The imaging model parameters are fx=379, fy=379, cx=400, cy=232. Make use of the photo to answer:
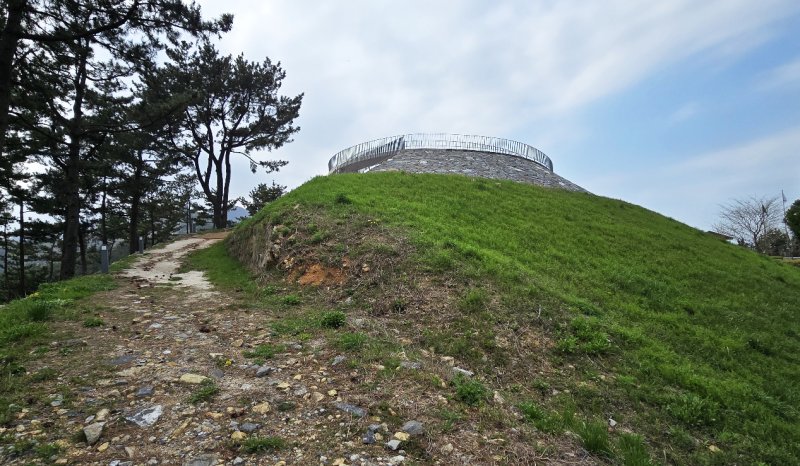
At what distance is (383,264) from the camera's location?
28.4 ft

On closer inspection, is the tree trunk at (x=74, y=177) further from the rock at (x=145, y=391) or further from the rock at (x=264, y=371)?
the rock at (x=264, y=371)

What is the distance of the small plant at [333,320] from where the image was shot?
6656 millimetres

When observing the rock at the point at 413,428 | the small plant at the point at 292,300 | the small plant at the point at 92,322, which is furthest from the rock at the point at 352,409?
the small plant at the point at 92,322

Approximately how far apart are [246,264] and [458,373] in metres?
10.3

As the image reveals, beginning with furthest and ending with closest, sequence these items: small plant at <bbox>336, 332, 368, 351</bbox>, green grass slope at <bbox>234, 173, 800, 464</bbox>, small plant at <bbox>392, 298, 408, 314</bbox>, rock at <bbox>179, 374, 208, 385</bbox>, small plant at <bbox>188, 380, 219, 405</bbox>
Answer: small plant at <bbox>392, 298, 408, 314</bbox>, small plant at <bbox>336, 332, 368, 351</bbox>, green grass slope at <bbox>234, 173, 800, 464</bbox>, rock at <bbox>179, 374, 208, 385</bbox>, small plant at <bbox>188, 380, 219, 405</bbox>

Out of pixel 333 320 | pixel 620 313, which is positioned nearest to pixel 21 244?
pixel 333 320

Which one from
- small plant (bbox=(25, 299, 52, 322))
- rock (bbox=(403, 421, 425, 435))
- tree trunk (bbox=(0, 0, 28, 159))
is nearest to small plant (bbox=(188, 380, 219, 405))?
rock (bbox=(403, 421, 425, 435))

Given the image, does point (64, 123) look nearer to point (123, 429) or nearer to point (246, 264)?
point (246, 264)

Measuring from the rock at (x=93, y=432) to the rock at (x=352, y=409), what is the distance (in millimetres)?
2195

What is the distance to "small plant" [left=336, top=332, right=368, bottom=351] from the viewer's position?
5.66m

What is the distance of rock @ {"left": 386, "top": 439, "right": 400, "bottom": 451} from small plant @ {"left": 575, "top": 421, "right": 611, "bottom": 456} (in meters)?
1.99

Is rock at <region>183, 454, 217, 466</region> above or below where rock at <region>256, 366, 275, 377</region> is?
below

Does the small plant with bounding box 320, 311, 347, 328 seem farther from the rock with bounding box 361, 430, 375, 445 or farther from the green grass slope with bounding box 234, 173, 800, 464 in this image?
the rock with bounding box 361, 430, 375, 445

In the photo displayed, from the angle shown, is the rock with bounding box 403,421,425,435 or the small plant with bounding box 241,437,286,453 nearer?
the small plant with bounding box 241,437,286,453
